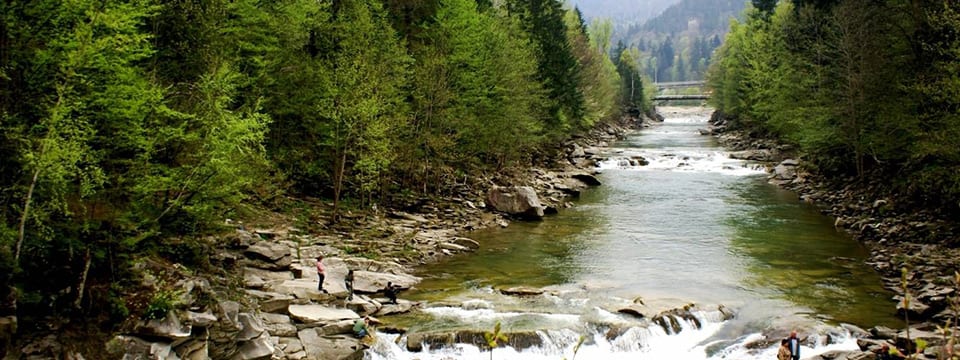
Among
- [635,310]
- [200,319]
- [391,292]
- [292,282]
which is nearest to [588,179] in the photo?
[635,310]

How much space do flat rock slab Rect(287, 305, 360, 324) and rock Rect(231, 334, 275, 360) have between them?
249 cm

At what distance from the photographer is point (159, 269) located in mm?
15547

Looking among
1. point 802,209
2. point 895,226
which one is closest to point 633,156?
point 802,209

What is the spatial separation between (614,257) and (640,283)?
3.91 meters

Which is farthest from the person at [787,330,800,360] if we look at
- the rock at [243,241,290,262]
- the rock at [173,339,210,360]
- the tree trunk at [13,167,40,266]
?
the tree trunk at [13,167,40,266]

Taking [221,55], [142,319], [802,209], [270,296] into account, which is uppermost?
[221,55]

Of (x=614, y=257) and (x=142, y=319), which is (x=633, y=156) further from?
(x=142, y=319)

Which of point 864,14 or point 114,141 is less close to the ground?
point 864,14

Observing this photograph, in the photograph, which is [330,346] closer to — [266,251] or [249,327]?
[249,327]

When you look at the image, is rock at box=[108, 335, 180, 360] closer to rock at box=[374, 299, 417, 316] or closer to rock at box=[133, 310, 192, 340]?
rock at box=[133, 310, 192, 340]

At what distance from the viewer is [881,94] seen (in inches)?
1389

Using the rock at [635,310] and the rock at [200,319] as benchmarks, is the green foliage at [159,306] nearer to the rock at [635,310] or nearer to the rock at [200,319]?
the rock at [200,319]

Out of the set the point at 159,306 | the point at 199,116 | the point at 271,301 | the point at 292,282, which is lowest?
the point at 292,282

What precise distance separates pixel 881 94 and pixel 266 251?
107ft
